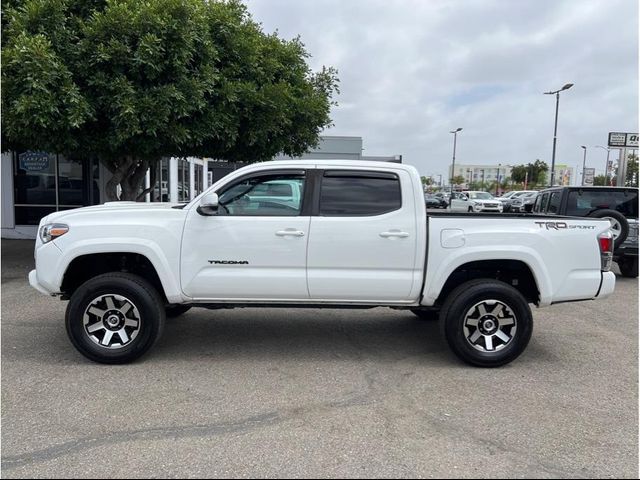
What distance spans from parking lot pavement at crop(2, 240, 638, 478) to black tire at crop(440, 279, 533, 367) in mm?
155

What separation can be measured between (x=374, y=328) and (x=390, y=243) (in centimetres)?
190

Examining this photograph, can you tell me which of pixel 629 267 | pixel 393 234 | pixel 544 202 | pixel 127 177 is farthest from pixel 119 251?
pixel 629 267

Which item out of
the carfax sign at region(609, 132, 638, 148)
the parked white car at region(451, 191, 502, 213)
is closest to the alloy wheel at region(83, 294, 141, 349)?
the carfax sign at region(609, 132, 638, 148)

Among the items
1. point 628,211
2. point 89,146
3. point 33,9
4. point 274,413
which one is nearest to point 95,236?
point 274,413

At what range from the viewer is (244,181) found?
5.03m

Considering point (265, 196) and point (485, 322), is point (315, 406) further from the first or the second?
point (265, 196)

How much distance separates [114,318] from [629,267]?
10.2 metres

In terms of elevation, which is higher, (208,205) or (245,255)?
(208,205)

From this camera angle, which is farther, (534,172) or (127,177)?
(534,172)

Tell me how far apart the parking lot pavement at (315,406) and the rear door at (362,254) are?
76 cm

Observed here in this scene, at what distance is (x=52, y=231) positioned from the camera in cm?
486

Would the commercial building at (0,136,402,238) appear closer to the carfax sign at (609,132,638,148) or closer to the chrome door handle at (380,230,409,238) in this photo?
the chrome door handle at (380,230,409,238)

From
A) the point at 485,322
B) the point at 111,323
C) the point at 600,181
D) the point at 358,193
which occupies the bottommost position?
the point at 111,323

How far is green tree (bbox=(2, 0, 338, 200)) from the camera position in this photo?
8.10 m
